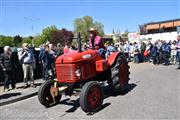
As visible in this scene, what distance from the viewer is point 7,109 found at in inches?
365

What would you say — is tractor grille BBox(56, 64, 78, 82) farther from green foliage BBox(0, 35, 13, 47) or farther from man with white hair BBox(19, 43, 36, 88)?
green foliage BBox(0, 35, 13, 47)

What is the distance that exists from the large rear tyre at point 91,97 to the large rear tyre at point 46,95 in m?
1.35

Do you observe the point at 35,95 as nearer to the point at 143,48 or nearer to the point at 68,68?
the point at 68,68

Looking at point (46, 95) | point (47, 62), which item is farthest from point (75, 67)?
point (47, 62)

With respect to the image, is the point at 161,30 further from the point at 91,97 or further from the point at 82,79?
the point at 91,97

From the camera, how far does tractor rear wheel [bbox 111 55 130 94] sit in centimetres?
971

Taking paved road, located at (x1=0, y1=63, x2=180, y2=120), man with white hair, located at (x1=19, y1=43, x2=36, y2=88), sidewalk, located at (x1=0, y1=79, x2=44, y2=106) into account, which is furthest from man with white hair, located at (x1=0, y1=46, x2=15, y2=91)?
paved road, located at (x1=0, y1=63, x2=180, y2=120)

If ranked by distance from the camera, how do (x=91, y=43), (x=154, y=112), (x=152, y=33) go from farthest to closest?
(x=152, y=33) < (x=91, y=43) < (x=154, y=112)

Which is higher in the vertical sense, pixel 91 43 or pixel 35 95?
pixel 91 43

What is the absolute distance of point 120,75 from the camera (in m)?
10.2

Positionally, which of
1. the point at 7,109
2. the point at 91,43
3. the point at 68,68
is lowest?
the point at 7,109

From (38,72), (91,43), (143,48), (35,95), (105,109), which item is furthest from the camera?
(143,48)

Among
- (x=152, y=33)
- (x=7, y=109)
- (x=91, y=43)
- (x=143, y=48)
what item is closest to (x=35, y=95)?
(x=7, y=109)

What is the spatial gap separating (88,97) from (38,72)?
777 centimetres
